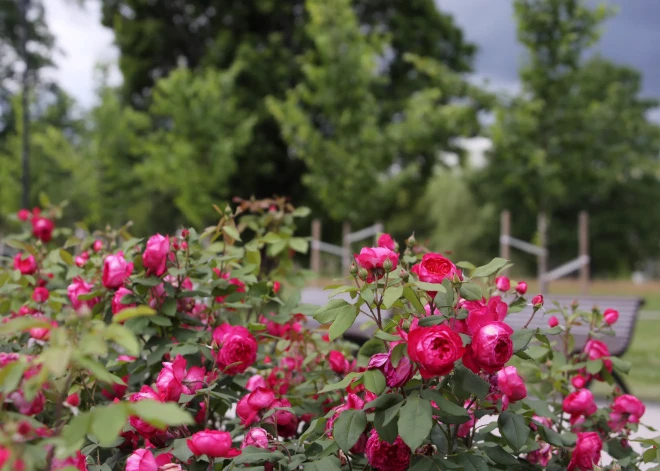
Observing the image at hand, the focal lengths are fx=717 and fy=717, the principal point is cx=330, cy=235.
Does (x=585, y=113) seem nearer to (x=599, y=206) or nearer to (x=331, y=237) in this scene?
(x=331, y=237)

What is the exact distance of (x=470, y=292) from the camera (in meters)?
1.23

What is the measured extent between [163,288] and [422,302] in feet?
2.25

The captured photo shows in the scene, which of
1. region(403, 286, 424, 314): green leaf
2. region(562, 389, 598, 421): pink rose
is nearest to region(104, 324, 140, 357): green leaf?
region(403, 286, 424, 314): green leaf

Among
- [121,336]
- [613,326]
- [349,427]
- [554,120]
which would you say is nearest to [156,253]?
[349,427]

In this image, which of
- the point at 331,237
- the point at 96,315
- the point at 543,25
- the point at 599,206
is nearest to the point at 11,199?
the point at 331,237

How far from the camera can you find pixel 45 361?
2.34ft

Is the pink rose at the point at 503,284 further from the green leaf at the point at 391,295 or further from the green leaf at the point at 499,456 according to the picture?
the green leaf at the point at 391,295

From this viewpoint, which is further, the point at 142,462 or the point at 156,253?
the point at 156,253

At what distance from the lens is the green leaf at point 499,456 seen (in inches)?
54.1

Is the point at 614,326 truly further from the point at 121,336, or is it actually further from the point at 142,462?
the point at 121,336

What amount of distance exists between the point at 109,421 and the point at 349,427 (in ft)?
1.76

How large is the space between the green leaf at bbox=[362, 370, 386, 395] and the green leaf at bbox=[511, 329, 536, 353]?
0.76ft

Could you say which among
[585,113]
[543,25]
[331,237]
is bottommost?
[331,237]

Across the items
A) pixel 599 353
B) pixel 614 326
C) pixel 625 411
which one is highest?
pixel 599 353
